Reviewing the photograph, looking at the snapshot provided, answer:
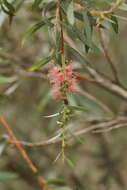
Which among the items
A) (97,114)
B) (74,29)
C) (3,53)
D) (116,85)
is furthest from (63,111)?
(97,114)

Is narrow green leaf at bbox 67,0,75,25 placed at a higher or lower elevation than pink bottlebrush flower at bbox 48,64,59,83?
higher

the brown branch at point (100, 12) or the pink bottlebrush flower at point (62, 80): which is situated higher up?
the brown branch at point (100, 12)

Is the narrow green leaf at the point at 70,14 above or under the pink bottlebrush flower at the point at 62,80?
above

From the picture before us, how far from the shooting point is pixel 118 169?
2.22 metres

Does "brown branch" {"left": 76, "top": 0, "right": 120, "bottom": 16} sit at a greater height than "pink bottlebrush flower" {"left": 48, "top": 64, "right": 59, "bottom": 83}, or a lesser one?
greater

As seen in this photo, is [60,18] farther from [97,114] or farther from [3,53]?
[97,114]

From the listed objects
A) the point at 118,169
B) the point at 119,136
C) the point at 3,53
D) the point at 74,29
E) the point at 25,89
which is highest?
the point at 74,29

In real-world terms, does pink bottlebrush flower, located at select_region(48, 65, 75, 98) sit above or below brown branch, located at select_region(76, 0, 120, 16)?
below

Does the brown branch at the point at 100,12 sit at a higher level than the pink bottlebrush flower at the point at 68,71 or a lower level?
higher

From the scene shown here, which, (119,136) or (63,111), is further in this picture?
(119,136)

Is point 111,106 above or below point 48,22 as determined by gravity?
below

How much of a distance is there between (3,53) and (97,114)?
41cm

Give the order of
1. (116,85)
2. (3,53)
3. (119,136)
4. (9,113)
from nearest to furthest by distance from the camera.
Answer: (116,85) < (3,53) < (119,136) < (9,113)

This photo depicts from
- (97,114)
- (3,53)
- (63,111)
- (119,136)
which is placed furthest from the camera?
(119,136)
